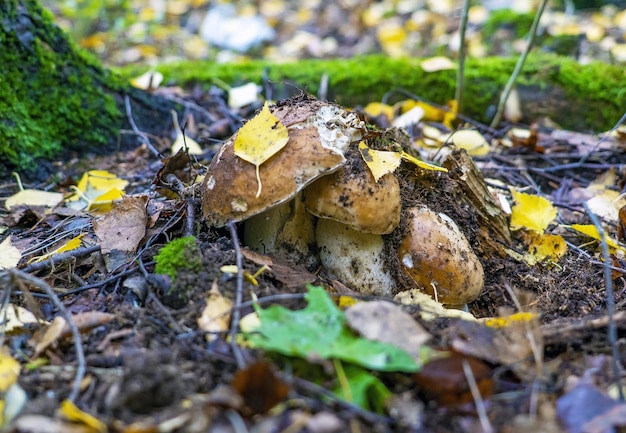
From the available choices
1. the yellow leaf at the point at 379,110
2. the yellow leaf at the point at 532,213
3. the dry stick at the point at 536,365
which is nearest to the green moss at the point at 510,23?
the yellow leaf at the point at 379,110

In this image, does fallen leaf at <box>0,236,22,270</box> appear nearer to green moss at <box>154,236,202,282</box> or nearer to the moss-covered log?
green moss at <box>154,236,202,282</box>

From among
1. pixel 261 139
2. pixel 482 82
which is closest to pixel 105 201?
pixel 261 139

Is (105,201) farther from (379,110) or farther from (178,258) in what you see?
(379,110)

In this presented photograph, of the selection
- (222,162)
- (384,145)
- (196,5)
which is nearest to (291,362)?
(222,162)

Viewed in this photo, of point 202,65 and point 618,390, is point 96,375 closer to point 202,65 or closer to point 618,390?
point 618,390

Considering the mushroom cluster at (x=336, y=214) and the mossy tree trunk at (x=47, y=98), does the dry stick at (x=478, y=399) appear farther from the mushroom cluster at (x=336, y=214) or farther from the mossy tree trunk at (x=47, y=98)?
the mossy tree trunk at (x=47, y=98)

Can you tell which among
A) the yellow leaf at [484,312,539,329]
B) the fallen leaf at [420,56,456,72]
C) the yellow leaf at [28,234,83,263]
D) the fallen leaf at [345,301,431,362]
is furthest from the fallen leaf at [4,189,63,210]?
the fallen leaf at [420,56,456,72]
